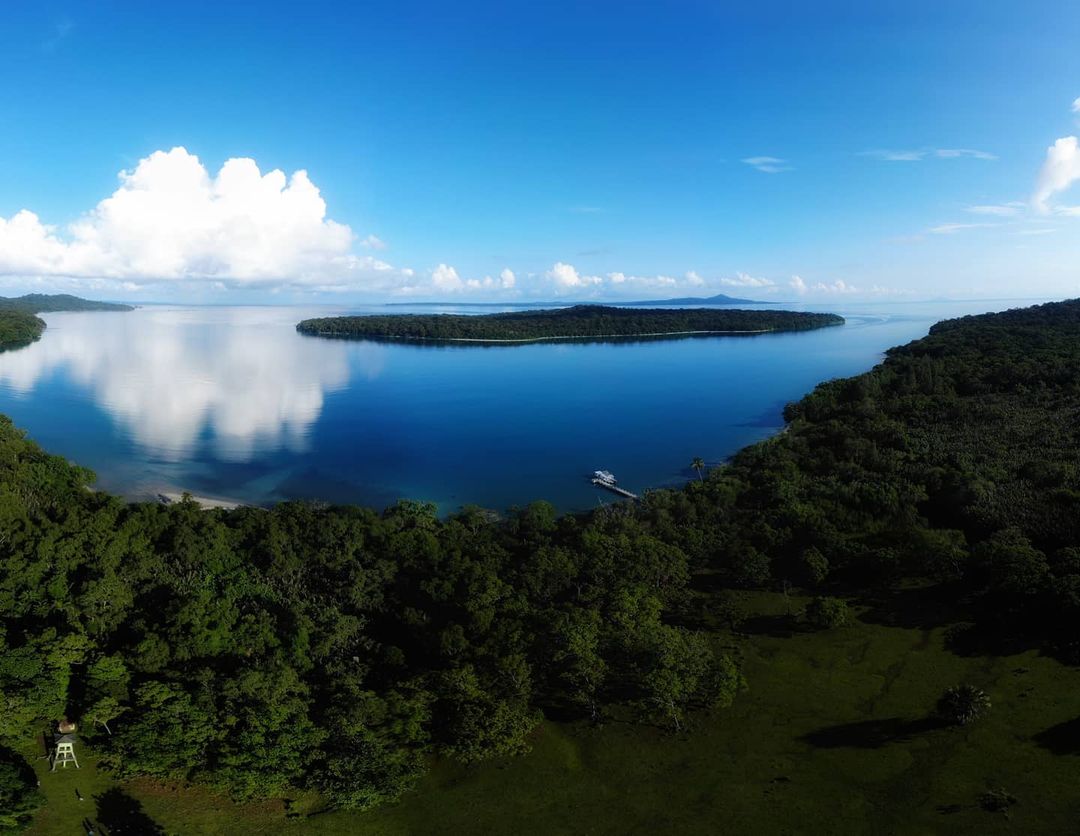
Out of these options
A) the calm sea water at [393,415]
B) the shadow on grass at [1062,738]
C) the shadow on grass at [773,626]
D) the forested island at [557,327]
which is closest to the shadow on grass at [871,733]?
the shadow on grass at [1062,738]

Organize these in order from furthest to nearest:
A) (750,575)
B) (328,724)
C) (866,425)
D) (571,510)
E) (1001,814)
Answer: (866,425) < (571,510) < (750,575) < (328,724) < (1001,814)

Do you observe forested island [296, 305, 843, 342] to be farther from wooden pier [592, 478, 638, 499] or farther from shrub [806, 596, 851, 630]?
shrub [806, 596, 851, 630]

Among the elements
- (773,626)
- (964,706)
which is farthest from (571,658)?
(964,706)

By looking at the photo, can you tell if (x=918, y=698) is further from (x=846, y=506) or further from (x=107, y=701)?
(x=107, y=701)

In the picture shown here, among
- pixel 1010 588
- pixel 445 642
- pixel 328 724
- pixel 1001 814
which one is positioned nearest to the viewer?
pixel 1001 814

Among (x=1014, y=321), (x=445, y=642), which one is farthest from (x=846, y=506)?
(x=1014, y=321)

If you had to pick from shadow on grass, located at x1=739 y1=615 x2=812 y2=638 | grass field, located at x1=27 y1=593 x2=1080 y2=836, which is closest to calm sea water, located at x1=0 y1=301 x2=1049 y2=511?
shadow on grass, located at x1=739 y1=615 x2=812 y2=638

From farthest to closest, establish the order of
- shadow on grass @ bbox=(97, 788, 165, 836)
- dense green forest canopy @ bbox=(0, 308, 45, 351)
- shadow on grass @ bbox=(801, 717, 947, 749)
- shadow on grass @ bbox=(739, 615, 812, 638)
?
1. dense green forest canopy @ bbox=(0, 308, 45, 351)
2. shadow on grass @ bbox=(739, 615, 812, 638)
3. shadow on grass @ bbox=(801, 717, 947, 749)
4. shadow on grass @ bbox=(97, 788, 165, 836)
